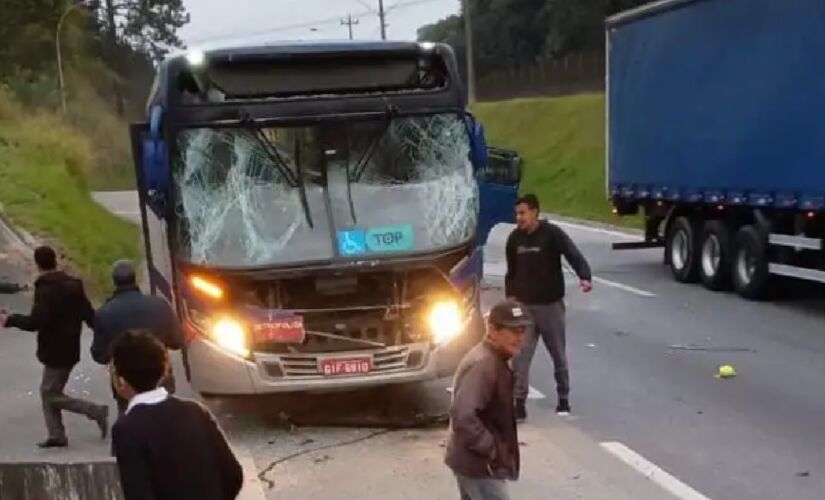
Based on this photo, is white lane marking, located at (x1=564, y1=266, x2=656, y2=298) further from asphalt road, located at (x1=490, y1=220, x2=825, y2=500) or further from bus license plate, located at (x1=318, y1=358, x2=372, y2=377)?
bus license plate, located at (x1=318, y1=358, x2=372, y2=377)

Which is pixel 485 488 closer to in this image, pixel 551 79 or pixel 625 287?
pixel 625 287

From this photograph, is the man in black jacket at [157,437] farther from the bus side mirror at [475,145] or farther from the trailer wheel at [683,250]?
the trailer wheel at [683,250]

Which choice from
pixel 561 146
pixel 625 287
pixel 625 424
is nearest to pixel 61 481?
pixel 625 424

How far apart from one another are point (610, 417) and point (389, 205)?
7.94ft

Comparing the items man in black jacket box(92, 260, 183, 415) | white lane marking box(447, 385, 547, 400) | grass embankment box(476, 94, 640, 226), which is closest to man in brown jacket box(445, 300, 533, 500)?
man in black jacket box(92, 260, 183, 415)

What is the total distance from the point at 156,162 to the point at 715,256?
10759mm

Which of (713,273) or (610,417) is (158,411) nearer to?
(610,417)

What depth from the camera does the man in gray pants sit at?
402 inches

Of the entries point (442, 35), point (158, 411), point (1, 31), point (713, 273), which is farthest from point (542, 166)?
point (442, 35)

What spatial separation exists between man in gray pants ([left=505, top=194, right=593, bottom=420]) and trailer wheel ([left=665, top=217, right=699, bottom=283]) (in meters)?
9.20

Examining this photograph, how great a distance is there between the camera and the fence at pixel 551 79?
57.6 m

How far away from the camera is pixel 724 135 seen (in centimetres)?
1748

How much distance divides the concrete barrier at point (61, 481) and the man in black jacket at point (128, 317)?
2.17 metres

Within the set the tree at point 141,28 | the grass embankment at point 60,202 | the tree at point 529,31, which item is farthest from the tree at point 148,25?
the grass embankment at point 60,202
